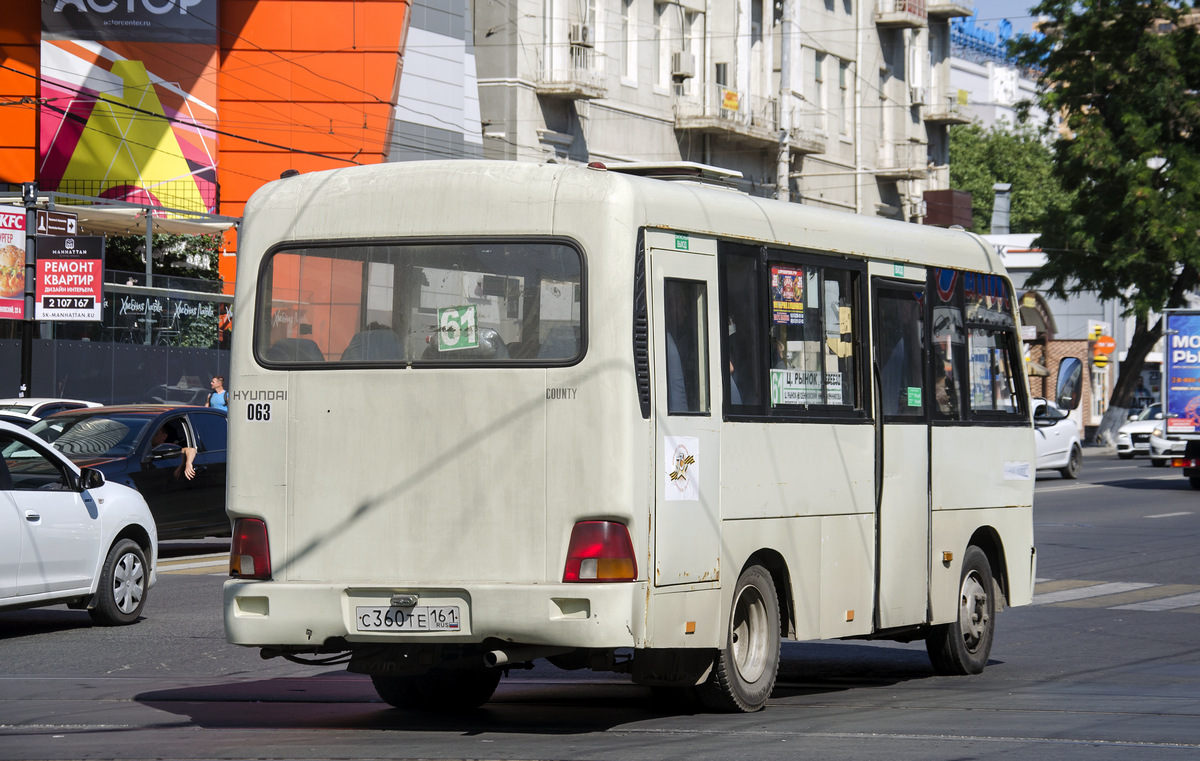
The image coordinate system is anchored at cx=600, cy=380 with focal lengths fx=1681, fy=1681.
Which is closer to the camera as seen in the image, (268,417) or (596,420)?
(596,420)

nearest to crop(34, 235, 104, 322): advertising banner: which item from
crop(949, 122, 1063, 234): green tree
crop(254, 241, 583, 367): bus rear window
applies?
crop(254, 241, 583, 367): bus rear window

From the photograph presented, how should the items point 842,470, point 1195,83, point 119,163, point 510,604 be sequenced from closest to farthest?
point 510,604, point 842,470, point 119,163, point 1195,83

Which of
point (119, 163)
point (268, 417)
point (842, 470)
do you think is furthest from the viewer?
point (119, 163)

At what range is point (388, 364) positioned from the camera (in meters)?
7.86

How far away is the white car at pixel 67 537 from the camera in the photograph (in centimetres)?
1162

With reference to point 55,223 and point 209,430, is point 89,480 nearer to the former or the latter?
point 209,430

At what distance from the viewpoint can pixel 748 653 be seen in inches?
339

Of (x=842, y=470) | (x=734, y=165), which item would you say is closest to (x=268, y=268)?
(x=842, y=470)

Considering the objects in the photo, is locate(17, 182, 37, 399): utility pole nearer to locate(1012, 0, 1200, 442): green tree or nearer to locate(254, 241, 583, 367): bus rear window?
locate(254, 241, 583, 367): bus rear window

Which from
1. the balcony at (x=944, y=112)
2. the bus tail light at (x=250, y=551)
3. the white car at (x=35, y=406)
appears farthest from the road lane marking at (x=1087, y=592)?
the balcony at (x=944, y=112)

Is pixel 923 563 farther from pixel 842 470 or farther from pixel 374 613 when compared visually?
pixel 374 613

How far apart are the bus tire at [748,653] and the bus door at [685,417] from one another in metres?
0.47

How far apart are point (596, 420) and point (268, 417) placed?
166 centimetres

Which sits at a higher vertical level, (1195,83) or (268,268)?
(1195,83)
